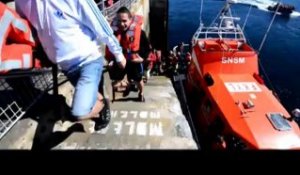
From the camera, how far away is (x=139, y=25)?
7902 millimetres

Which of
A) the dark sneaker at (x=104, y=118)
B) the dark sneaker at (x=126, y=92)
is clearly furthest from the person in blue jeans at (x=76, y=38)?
the dark sneaker at (x=126, y=92)

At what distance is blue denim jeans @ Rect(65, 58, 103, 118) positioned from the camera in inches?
174

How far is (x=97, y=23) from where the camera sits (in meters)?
4.32

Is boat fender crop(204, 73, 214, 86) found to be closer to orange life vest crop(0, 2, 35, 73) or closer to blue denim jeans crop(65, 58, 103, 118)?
blue denim jeans crop(65, 58, 103, 118)

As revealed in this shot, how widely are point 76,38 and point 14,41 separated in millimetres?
969

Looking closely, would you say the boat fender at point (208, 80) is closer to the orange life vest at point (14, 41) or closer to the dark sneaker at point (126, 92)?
the dark sneaker at point (126, 92)

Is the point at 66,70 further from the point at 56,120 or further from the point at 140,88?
the point at 140,88

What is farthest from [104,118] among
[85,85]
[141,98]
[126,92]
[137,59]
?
[126,92]

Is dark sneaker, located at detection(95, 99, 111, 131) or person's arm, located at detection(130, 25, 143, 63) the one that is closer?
dark sneaker, located at detection(95, 99, 111, 131)

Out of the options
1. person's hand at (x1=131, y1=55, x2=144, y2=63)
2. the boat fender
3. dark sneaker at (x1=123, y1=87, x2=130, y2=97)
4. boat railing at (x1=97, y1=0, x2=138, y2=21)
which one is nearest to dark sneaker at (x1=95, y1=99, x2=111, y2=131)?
person's hand at (x1=131, y1=55, x2=144, y2=63)

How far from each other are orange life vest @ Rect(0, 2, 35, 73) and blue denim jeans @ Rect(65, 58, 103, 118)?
61cm

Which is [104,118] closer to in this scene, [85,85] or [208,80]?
[85,85]

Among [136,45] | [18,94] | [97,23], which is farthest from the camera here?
[136,45]

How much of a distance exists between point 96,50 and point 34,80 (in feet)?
5.99
